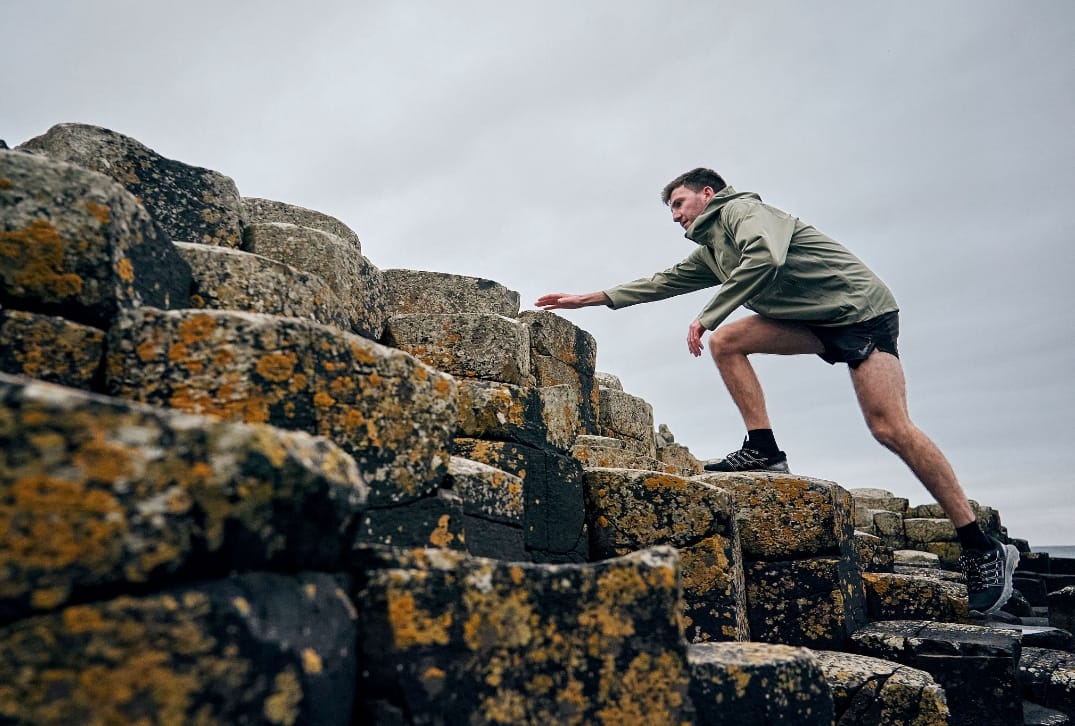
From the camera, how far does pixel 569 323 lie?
25.2 feet

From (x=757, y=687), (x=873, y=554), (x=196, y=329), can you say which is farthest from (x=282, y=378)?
(x=873, y=554)

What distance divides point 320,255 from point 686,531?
248 centimetres

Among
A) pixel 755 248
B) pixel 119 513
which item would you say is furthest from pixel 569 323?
pixel 119 513

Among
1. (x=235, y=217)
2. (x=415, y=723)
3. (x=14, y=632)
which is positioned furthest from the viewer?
(x=235, y=217)

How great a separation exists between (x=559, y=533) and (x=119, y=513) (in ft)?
9.20

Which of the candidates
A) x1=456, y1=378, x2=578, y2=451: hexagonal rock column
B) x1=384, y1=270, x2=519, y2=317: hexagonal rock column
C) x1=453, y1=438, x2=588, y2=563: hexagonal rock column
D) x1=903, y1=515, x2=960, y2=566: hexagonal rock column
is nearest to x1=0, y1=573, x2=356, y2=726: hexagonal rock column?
x1=453, y1=438, x2=588, y2=563: hexagonal rock column

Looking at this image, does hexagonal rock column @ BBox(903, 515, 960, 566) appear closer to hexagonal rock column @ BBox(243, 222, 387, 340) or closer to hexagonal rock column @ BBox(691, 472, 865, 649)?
hexagonal rock column @ BBox(691, 472, 865, 649)

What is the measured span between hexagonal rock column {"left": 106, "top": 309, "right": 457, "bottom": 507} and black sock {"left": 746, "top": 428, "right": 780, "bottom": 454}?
10.1ft

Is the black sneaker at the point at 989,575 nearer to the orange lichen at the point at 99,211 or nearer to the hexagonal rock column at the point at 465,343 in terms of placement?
the hexagonal rock column at the point at 465,343

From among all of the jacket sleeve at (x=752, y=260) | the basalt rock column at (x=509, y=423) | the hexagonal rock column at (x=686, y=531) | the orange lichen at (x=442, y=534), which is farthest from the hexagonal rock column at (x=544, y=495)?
the jacket sleeve at (x=752, y=260)

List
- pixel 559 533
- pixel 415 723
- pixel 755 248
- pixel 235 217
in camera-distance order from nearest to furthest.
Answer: pixel 415 723
pixel 235 217
pixel 559 533
pixel 755 248

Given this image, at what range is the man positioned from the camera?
4.52 meters

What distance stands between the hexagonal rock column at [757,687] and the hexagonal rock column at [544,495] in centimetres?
141

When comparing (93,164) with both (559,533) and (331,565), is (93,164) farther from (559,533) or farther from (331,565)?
(559,533)
